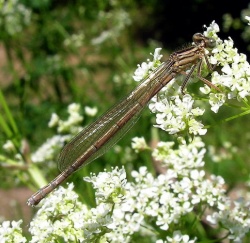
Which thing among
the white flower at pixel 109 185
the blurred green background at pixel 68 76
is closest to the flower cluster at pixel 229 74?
the white flower at pixel 109 185

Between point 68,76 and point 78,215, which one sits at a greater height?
point 68,76

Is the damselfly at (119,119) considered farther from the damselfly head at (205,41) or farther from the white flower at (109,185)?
the white flower at (109,185)

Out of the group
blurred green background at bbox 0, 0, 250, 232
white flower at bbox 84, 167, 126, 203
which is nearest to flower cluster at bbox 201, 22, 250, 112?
Answer: white flower at bbox 84, 167, 126, 203

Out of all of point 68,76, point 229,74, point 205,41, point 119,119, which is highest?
point 68,76

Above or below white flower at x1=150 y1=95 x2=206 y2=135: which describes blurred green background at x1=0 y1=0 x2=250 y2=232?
above

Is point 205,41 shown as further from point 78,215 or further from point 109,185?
point 78,215

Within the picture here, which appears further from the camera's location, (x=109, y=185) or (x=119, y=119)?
(x=119, y=119)

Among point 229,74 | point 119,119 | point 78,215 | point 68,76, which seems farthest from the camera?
point 68,76

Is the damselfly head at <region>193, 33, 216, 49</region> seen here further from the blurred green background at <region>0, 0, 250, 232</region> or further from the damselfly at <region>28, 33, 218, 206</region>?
the blurred green background at <region>0, 0, 250, 232</region>

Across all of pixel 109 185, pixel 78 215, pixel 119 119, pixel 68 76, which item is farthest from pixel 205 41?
pixel 68 76

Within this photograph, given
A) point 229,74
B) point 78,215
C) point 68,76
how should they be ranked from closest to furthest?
point 229,74 → point 78,215 → point 68,76
